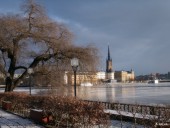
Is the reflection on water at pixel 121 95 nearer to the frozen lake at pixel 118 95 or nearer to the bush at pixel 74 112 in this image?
the frozen lake at pixel 118 95

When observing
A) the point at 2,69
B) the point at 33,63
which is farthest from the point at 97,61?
the point at 2,69

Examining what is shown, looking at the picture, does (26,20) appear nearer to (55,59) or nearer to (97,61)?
(55,59)

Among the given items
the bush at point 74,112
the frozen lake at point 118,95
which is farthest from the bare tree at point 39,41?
the bush at point 74,112

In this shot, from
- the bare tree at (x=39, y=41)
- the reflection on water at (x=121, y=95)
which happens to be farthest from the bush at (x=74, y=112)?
the bare tree at (x=39, y=41)

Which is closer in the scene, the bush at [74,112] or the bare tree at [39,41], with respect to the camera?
the bush at [74,112]

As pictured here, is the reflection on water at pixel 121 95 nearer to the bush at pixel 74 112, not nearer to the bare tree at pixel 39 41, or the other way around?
the bare tree at pixel 39 41

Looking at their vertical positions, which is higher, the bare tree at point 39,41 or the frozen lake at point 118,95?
the bare tree at point 39,41

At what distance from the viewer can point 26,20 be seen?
40375 mm

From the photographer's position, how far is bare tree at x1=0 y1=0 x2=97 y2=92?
38.5 metres

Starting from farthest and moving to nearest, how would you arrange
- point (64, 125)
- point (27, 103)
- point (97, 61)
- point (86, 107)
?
point (97, 61) → point (27, 103) → point (64, 125) → point (86, 107)

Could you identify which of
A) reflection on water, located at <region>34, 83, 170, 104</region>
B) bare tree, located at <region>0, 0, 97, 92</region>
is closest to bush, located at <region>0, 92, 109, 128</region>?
reflection on water, located at <region>34, 83, 170, 104</region>

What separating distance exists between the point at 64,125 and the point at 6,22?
23240 mm

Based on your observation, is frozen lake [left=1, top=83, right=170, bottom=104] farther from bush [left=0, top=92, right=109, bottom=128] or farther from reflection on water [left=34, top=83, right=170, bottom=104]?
bush [left=0, top=92, right=109, bottom=128]

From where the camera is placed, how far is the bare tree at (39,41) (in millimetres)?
38500
